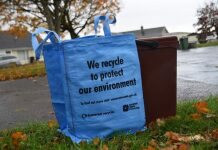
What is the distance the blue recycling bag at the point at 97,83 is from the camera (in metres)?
3.54

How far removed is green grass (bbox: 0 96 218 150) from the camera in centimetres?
340

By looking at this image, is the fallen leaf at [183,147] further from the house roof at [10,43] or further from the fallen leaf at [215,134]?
the house roof at [10,43]

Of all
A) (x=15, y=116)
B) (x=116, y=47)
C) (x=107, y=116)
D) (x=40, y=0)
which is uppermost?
(x=40, y=0)

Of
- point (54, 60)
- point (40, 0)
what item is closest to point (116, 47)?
point (54, 60)

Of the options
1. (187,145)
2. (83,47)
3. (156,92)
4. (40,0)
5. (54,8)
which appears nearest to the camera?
(187,145)

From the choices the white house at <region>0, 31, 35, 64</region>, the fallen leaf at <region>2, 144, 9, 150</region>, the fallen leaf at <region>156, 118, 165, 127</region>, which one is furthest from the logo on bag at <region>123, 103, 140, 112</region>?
the white house at <region>0, 31, 35, 64</region>

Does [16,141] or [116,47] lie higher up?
[116,47]

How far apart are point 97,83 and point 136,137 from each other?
2.01 ft

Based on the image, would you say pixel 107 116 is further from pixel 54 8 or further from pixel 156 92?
pixel 54 8

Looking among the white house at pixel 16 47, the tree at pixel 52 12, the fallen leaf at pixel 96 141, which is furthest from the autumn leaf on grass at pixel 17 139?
the white house at pixel 16 47

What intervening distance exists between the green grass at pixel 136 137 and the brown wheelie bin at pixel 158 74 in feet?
0.52

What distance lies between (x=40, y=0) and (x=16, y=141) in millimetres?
18172

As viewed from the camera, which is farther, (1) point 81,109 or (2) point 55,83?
(2) point 55,83

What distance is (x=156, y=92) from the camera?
4082 millimetres
